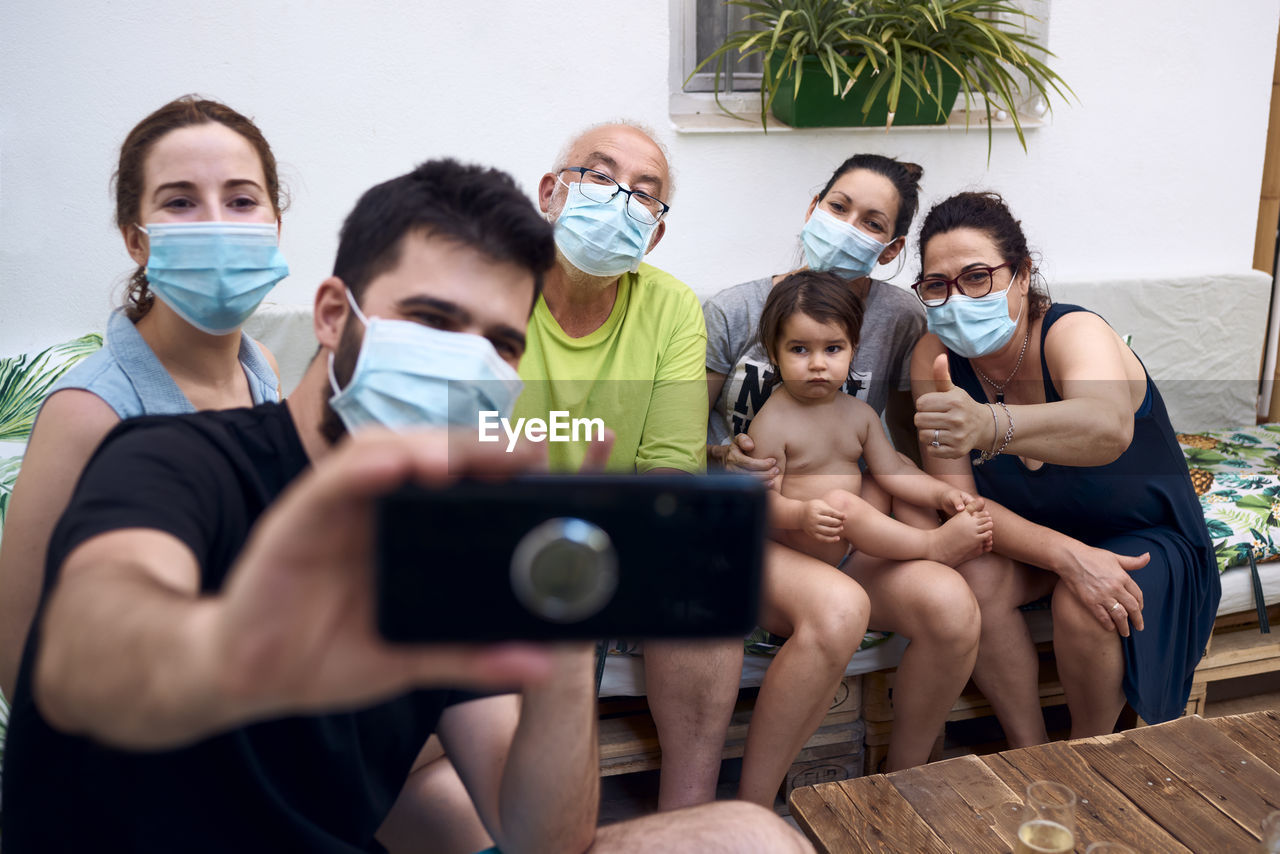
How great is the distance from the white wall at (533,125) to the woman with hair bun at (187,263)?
3.06 ft

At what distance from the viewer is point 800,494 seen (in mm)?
1935

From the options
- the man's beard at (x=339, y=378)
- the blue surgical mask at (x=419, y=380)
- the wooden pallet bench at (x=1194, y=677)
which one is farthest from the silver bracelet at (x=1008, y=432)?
the man's beard at (x=339, y=378)

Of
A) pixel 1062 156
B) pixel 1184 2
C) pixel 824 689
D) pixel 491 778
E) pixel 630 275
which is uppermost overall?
pixel 1184 2

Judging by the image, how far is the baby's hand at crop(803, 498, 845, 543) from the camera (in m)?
1.79

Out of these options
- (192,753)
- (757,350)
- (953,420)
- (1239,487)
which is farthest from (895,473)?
(192,753)

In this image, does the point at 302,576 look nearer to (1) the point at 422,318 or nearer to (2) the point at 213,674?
(2) the point at 213,674

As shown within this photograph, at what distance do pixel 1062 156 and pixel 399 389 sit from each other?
253 cm

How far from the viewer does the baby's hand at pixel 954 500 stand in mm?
1853

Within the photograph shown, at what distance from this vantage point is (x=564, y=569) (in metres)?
0.53

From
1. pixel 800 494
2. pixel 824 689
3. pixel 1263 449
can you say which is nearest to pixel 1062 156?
pixel 1263 449

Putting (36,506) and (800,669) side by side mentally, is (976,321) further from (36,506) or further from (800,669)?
(36,506)

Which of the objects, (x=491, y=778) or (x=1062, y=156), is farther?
(x=1062, y=156)

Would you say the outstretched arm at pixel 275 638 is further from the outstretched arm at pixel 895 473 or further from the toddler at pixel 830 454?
the outstretched arm at pixel 895 473

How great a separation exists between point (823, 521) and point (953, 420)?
0.30 m
